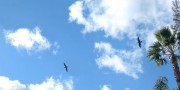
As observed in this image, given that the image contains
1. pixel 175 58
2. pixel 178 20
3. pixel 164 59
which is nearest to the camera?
pixel 175 58

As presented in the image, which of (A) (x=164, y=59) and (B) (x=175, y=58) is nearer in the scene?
(B) (x=175, y=58)

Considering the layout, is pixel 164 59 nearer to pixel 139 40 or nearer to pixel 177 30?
pixel 177 30

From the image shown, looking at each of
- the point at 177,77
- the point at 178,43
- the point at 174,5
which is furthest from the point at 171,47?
the point at 174,5

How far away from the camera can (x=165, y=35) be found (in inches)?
1303

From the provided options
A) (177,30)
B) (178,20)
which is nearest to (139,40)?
(177,30)

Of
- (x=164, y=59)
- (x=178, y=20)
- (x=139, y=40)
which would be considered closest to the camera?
(x=139, y=40)

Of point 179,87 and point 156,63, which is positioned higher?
point 156,63

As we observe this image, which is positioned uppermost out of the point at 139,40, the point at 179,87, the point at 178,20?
the point at 178,20

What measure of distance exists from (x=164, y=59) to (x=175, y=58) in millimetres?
2284

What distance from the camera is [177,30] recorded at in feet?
112

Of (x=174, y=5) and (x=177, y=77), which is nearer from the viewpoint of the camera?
(x=177, y=77)

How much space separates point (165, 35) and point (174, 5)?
18.5 feet

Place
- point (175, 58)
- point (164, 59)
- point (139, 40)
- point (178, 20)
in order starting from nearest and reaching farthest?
1. point (139, 40)
2. point (175, 58)
3. point (164, 59)
4. point (178, 20)

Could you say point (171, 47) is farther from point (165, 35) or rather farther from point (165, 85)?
point (165, 85)
